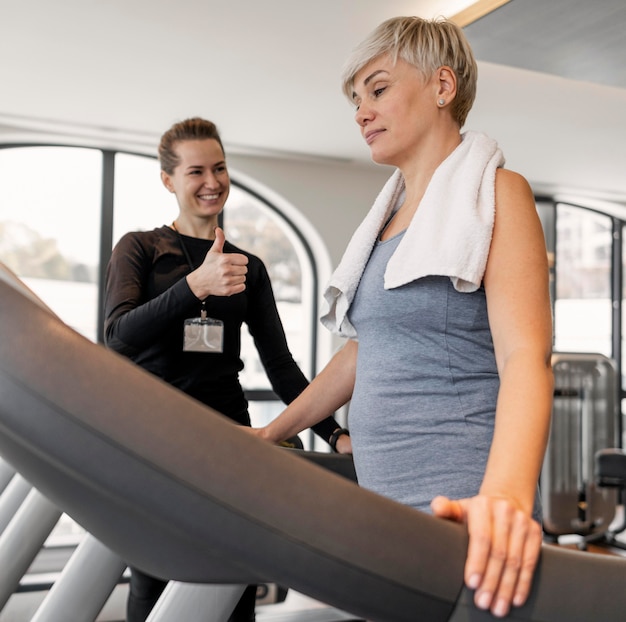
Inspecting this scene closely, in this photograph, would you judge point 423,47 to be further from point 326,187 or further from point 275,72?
point 326,187

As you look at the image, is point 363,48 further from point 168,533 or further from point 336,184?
point 336,184

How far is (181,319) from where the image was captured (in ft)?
5.06

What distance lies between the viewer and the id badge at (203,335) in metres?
1.55

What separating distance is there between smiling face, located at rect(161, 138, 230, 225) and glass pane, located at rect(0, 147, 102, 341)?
14.5 ft

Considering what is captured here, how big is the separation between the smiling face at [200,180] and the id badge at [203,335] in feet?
0.92

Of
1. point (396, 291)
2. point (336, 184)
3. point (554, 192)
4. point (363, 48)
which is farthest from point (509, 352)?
point (554, 192)

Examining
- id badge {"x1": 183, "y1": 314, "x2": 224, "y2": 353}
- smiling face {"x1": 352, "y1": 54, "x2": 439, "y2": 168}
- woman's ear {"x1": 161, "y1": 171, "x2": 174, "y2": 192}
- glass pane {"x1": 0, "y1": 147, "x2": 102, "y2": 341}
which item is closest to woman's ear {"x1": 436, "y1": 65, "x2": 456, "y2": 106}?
smiling face {"x1": 352, "y1": 54, "x2": 439, "y2": 168}

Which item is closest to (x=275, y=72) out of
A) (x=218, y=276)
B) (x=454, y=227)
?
(x=218, y=276)

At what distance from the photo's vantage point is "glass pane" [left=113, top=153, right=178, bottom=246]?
6.18 metres

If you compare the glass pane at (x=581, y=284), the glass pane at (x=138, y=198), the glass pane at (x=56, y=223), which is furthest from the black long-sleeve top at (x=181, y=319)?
the glass pane at (x=581, y=284)

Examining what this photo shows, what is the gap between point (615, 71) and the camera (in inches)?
147

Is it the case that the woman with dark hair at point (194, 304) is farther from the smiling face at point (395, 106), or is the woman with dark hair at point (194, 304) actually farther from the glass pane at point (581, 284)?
the glass pane at point (581, 284)

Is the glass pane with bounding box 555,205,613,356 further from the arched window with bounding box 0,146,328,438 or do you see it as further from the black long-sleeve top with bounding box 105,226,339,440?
the black long-sleeve top with bounding box 105,226,339,440

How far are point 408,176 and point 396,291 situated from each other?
213 mm
